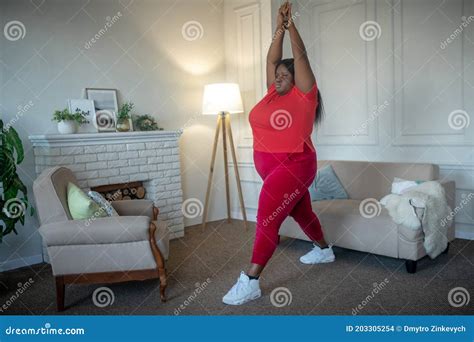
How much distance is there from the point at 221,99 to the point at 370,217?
2.07 meters

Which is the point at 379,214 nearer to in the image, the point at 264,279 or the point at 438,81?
the point at 264,279

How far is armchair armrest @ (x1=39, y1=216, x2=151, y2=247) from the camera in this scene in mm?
2701

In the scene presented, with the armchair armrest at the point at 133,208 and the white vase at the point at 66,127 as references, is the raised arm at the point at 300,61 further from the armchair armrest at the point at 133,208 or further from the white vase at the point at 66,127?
the white vase at the point at 66,127

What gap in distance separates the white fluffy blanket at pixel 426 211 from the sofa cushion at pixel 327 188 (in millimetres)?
678

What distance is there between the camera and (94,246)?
9.01ft

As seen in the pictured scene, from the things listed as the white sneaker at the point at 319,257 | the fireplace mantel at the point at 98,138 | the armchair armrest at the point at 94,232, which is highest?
the fireplace mantel at the point at 98,138

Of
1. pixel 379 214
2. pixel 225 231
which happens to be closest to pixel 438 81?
pixel 379 214

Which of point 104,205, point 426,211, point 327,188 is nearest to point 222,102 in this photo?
point 327,188

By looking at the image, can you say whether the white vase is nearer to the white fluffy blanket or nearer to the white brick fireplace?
the white brick fireplace

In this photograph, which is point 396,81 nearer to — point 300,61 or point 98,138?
point 300,61

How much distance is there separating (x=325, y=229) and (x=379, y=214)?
18.8 inches

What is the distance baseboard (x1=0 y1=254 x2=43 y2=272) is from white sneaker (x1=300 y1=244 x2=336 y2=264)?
229 cm

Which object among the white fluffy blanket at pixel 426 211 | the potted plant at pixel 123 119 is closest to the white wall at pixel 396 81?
the white fluffy blanket at pixel 426 211

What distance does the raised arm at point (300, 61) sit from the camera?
104 inches
